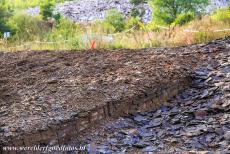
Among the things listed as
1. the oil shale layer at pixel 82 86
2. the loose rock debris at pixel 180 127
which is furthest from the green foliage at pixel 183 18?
the loose rock debris at pixel 180 127

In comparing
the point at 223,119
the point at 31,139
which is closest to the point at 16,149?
the point at 31,139

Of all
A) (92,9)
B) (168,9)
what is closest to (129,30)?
(168,9)

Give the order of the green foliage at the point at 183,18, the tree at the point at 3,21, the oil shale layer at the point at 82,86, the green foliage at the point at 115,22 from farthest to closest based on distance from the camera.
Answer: the green foliage at the point at 115,22
the tree at the point at 3,21
the green foliage at the point at 183,18
the oil shale layer at the point at 82,86

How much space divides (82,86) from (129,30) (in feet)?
23.3

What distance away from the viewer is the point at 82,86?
4832 millimetres

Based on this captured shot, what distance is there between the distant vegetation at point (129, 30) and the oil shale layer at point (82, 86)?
82.7 inches

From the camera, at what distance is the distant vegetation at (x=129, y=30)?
8469mm

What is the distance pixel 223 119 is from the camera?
400cm

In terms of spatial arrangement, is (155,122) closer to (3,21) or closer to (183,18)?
(183,18)

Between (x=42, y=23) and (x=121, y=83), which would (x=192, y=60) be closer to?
(x=121, y=83)

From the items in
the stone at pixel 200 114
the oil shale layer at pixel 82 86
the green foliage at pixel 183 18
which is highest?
the green foliage at pixel 183 18

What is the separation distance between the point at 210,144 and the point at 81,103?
1431 mm

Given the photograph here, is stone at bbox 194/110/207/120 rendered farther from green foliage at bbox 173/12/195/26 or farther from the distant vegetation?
green foliage at bbox 173/12/195/26

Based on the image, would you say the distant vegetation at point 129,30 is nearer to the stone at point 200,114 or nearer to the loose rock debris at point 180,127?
the loose rock debris at point 180,127
